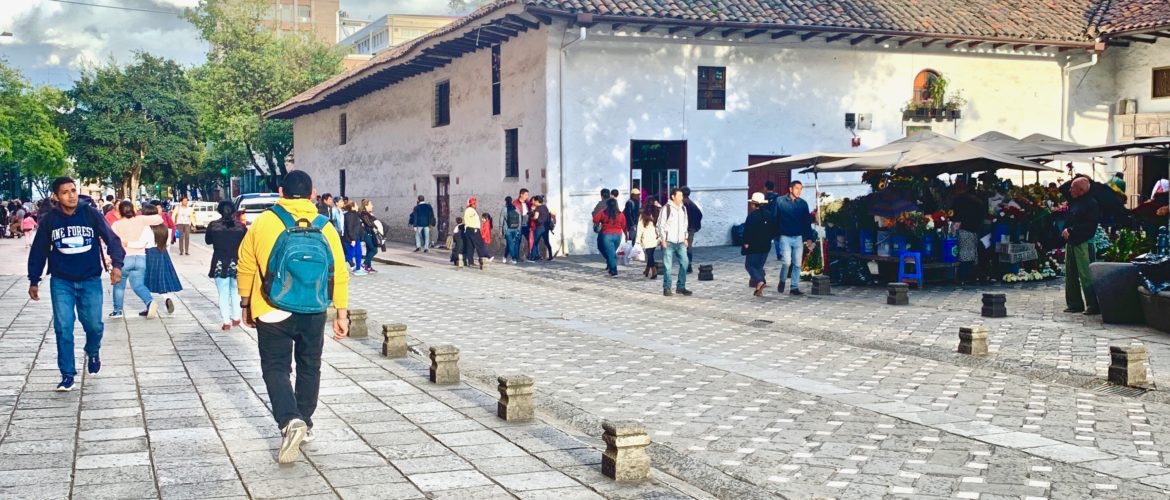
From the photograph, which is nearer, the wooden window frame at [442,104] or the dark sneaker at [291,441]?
the dark sneaker at [291,441]

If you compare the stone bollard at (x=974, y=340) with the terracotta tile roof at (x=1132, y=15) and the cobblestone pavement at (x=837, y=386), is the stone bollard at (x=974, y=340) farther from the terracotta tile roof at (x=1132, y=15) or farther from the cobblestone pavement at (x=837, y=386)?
the terracotta tile roof at (x=1132, y=15)

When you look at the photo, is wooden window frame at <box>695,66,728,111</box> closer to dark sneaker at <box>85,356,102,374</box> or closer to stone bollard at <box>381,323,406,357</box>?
stone bollard at <box>381,323,406,357</box>

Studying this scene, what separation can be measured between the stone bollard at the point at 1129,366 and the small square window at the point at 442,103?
23.7 m

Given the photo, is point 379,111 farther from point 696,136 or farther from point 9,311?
point 9,311

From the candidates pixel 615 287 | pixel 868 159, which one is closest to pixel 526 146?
pixel 615 287

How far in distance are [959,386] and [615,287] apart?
31.4 feet

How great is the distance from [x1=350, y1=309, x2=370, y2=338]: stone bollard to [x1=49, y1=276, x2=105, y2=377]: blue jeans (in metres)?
3.11

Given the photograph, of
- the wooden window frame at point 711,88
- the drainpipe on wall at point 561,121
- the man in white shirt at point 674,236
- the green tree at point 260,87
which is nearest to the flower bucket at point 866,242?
the man in white shirt at point 674,236

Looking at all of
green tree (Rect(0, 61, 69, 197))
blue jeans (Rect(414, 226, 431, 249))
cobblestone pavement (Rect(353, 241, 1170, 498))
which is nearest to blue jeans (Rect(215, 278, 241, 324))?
cobblestone pavement (Rect(353, 241, 1170, 498))

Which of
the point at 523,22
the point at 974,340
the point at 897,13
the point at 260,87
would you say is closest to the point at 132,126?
the point at 260,87

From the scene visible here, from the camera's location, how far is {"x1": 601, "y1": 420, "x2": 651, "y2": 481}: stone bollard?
562 cm

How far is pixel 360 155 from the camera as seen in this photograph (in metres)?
38.8

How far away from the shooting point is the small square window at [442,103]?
30516 mm

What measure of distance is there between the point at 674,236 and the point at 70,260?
31.3 feet
